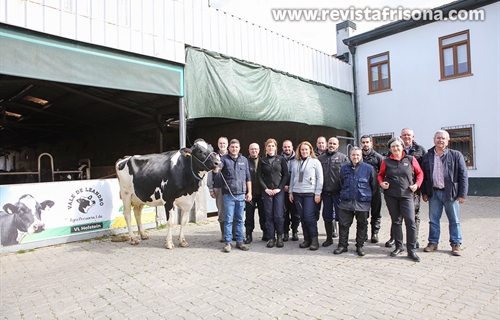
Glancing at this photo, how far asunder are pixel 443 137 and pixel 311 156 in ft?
6.54

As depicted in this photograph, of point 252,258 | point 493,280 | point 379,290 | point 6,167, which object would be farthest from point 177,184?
point 6,167

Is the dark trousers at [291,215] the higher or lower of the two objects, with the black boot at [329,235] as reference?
higher

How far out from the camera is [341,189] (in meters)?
5.27

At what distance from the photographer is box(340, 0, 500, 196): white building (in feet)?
36.2

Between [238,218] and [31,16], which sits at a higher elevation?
[31,16]

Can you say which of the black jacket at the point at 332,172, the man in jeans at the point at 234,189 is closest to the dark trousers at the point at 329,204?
the black jacket at the point at 332,172

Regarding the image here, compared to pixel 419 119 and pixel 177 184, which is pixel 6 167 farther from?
pixel 419 119

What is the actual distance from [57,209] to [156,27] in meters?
4.44

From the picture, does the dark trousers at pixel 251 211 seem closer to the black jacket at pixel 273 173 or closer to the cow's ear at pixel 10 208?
the black jacket at pixel 273 173

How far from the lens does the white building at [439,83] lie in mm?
11039

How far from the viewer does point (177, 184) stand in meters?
5.80

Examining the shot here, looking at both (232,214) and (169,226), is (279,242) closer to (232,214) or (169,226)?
(232,214)

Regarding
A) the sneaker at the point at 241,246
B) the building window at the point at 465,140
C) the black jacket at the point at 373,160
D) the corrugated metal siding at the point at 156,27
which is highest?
the corrugated metal siding at the point at 156,27

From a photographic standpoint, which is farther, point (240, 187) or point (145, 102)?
point (145, 102)
